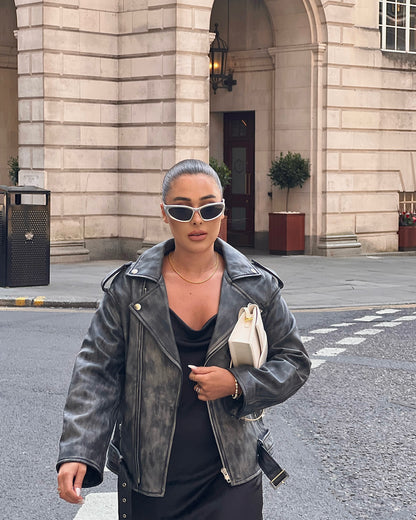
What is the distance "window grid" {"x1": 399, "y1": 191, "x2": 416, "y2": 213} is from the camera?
80.4 ft

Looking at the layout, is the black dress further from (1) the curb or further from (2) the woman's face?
(1) the curb

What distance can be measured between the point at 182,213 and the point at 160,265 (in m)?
0.19

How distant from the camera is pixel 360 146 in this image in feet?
75.6

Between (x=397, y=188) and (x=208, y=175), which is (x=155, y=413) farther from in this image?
(x=397, y=188)

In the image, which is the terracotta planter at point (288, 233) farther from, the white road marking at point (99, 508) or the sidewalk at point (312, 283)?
the white road marking at point (99, 508)

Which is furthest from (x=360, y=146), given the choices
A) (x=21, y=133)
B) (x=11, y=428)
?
(x=11, y=428)

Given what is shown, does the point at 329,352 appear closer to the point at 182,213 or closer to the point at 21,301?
the point at 21,301

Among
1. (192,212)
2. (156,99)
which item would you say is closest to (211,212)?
(192,212)

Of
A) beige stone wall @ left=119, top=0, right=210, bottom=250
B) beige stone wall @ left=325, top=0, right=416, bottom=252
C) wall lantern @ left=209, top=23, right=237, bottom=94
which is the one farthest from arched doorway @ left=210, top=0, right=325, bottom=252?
beige stone wall @ left=119, top=0, right=210, bottom=250

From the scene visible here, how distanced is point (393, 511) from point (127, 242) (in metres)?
15.7

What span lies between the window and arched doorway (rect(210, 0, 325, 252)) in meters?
2.20

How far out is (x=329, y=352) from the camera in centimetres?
1099

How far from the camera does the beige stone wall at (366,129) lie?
22.6m

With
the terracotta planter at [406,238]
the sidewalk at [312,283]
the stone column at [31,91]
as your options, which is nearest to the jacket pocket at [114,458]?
the sidewalk at [312,283]
